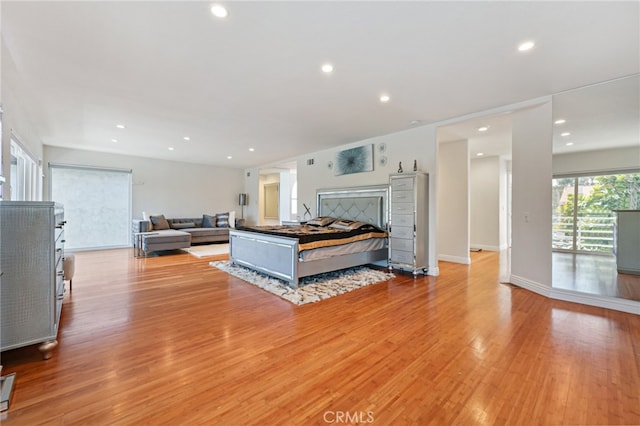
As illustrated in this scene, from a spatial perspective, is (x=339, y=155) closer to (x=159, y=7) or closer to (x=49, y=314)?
(x=159, y=7)

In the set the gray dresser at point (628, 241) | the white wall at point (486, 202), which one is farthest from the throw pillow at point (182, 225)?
the gray dresser at point (628, 241)

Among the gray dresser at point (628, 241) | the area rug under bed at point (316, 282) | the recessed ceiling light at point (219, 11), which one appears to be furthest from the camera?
the gray dresser at point (628, 241)

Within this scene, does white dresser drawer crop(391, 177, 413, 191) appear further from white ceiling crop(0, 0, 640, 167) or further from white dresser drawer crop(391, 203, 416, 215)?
white ceiling crop(0, 0, 640, 167)

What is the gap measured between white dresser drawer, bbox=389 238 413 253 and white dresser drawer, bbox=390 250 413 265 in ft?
0.19

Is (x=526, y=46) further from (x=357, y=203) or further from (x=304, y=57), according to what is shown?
(x=357, y=203)

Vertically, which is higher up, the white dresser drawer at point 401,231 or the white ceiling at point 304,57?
the white ceiling at point 304,57

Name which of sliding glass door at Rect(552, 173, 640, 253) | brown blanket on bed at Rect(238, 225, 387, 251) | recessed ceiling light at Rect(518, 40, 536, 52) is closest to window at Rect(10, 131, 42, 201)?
brown blanket on bed at Rect(238, 225, 387, 251)

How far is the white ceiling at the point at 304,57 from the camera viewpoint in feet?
6.53

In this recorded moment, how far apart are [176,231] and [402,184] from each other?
5.83 m

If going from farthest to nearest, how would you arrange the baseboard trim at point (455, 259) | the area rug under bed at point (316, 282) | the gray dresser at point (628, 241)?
the baseboard trim at point (455, 259) → the gray dresser at point (628, 241) → the area rug under bed at point (316, 282)

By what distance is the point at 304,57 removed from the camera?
2.57 meters

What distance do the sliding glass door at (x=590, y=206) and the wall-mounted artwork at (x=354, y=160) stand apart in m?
3.58

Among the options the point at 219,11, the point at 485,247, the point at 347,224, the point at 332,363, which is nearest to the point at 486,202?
the point at 485,247

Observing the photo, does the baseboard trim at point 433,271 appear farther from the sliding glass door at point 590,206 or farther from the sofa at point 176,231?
the sofa at point 176,231
